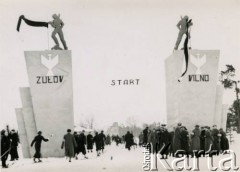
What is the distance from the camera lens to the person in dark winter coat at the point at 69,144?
1318cm

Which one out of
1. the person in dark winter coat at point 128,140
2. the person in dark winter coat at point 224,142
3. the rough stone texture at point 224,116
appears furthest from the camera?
the person in dark winter coat at point 128,140

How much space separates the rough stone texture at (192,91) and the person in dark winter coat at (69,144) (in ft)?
9.24

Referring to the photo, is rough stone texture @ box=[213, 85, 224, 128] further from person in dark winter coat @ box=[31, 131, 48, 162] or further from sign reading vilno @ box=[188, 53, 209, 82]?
person in dark winter coat @ box=[31, 131, 48, 162]

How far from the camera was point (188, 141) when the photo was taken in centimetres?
1339

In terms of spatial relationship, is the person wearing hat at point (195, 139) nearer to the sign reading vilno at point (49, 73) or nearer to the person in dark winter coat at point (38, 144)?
the sign reading vilno at point (49, 73)

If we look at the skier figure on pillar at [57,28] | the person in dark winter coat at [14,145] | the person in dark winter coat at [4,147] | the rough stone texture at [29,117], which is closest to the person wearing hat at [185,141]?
the skier figure on pillar at [57,28]

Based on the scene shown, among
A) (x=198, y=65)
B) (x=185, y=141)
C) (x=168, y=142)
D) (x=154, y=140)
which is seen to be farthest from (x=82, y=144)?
(x=198, y=65)

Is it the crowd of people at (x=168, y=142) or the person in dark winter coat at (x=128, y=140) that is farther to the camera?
the person in dark winter coat at (x=128, y=140)

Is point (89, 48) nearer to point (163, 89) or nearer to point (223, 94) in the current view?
point (163, 89)

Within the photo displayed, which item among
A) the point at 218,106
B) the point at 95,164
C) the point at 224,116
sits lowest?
the point at 95,164

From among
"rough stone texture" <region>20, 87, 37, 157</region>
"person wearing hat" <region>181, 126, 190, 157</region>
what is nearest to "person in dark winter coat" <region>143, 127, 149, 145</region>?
"person wearing hat" <region>181, 126, 190, 157</region>

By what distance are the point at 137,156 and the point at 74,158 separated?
5.44 feet

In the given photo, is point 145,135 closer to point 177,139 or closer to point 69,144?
point 177,139

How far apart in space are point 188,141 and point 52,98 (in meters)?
3.75
